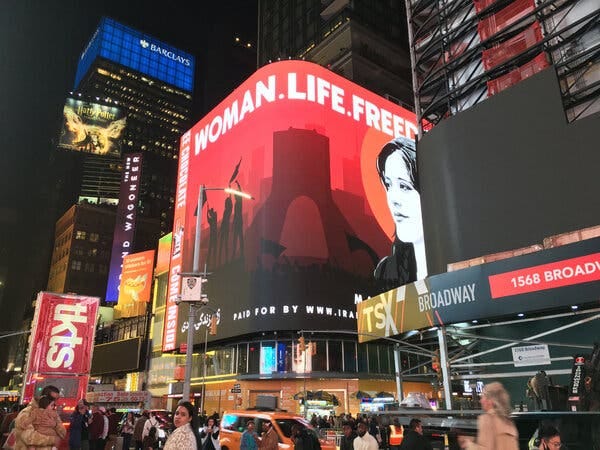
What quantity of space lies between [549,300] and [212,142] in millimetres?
42554

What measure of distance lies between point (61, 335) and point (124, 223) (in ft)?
212

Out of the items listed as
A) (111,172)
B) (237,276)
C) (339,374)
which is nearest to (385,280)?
(339,374)

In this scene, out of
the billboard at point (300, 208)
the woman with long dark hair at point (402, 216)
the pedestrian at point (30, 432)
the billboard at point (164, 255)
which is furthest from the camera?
the billboard at point (164, 255)

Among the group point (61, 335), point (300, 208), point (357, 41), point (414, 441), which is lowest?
point (414, 441)

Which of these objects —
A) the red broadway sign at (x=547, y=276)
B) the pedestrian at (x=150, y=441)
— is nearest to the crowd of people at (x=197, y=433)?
the pedestrian at (x=150, y=441)

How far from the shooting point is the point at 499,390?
212 inches

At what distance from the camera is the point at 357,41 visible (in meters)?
66.4

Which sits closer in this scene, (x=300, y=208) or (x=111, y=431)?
(x=111, y=431)

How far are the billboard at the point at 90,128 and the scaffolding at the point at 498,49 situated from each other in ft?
258

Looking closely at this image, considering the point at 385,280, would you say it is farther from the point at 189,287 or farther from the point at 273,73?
the point at 189,287

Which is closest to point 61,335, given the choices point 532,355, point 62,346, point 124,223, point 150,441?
point 62,346

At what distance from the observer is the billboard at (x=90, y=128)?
97.3 metres

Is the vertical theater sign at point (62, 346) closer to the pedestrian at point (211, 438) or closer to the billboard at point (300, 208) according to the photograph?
the pedestrian at point (211, 438)

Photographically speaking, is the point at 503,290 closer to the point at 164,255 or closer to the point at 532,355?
the point at 532,355
